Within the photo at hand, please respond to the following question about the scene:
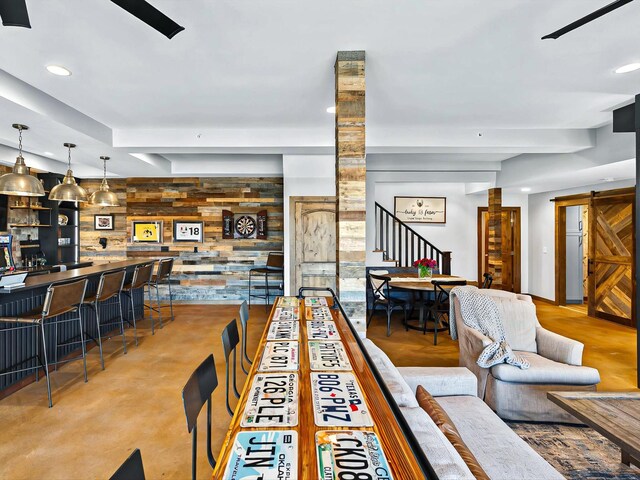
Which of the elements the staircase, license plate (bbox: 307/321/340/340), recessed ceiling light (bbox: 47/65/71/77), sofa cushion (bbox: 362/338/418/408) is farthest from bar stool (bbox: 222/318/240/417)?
the staircase

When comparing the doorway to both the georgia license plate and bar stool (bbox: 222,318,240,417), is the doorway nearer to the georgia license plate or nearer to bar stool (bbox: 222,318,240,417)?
bar stool (bbox: 222,318,240,417)

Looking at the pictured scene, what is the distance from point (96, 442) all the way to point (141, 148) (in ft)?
11.4

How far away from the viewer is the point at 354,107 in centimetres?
249

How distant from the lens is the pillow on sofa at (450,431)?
1.17 metres

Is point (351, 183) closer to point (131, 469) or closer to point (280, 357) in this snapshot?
point (280, 357)

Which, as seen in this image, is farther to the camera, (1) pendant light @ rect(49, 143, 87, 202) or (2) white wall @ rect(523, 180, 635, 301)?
(2) white wall @ rect(523, 180, 635, 301)

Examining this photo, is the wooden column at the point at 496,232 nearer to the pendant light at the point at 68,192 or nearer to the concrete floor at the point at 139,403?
the concrete floor at the point at 139,403

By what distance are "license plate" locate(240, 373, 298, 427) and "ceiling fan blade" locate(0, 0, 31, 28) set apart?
5.78ft

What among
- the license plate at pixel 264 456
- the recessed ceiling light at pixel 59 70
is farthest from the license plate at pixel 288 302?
the recessed ceiling light at pixel 59 70

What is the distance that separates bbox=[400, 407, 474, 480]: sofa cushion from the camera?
1.07 metres

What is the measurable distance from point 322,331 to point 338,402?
2.51 feet

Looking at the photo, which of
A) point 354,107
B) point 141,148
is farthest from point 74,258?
point 354,107

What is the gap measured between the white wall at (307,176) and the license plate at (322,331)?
344 cm

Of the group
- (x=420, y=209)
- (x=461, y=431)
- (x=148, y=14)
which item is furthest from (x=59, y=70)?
(x=420, y=209)
